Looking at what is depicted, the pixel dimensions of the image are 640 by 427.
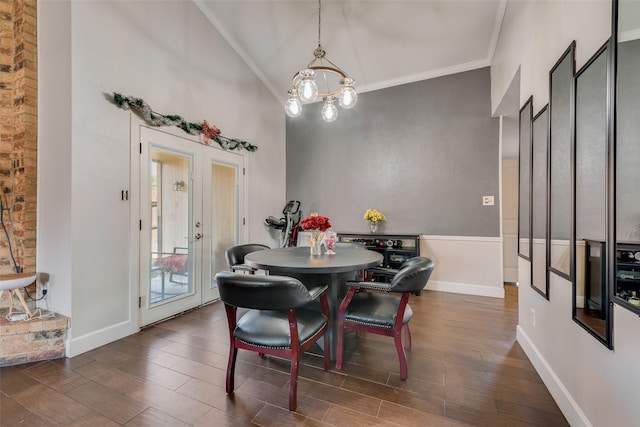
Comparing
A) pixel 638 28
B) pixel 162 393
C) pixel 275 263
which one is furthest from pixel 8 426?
pixel 638 28

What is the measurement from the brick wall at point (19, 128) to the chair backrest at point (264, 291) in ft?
7.88

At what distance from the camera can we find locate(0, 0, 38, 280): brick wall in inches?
96.3

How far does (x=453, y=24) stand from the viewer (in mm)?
3303

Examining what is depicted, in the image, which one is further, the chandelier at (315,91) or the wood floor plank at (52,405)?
the chandelier at (315,91)

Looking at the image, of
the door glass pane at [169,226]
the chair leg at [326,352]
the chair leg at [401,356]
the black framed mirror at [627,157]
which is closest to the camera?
the black framed mirror at [627,157]

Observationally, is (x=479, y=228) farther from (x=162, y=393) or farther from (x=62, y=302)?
(x=62, y=302)

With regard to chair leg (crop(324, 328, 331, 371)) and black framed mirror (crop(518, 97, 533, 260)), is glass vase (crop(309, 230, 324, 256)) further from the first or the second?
black framed mirror (crop(518, 97, 533, 260))

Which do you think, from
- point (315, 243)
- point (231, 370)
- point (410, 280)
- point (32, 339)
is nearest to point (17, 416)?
point (32, 339)

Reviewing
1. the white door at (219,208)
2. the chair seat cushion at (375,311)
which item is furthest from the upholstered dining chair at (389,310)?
the white door at (219,208)

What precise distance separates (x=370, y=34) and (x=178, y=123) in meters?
2.72

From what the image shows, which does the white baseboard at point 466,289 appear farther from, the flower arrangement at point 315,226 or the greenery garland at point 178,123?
the greenery garland at point 178,123

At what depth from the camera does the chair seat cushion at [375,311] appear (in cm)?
188

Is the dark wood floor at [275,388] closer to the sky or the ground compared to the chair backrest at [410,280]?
closer to the ground

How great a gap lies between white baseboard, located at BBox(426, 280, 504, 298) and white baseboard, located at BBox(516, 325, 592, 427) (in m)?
1.65
